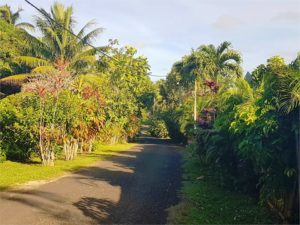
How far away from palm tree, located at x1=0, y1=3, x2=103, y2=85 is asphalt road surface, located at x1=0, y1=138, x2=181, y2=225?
1662cm

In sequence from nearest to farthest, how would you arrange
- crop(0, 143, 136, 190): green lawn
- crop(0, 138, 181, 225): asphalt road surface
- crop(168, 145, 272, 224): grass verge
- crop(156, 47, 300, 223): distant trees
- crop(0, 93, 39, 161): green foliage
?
1. crop(156, 47, 300, 223): distant trees
2. crop(0, 138, 181, 225): asphalt road surface
3. crop(168, 145, 272, 224): grass verge
4. crop(0, 143, 136, 190): green lawn
5. crop(0, 93, 39, 161): green foliage

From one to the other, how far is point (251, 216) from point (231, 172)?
325 cm

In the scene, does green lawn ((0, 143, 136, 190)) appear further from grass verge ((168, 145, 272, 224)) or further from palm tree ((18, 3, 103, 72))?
palm tree ((18, 3, 103, 72))

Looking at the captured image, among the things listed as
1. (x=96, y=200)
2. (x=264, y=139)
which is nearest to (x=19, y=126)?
(x=96, y=200)

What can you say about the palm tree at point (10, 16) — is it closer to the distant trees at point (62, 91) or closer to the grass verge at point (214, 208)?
the distant trees at point (62, 91)

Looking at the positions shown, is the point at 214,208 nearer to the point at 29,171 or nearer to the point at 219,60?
the point at 29,171

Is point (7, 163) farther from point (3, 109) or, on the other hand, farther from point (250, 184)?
point (250, 184)

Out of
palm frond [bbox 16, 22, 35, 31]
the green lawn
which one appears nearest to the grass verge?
the green lawn

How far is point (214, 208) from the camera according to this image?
9.80m

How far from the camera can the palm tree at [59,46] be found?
29.7 metres

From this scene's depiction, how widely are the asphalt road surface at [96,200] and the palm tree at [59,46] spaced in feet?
54.5

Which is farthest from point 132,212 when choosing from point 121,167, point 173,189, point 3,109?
point 3,109

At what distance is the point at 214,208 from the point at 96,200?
2876mm

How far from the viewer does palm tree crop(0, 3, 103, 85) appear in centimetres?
2967
